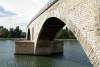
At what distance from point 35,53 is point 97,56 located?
21.3 meters

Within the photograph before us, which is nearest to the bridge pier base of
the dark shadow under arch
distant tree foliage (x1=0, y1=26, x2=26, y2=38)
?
the dark shadow under arch

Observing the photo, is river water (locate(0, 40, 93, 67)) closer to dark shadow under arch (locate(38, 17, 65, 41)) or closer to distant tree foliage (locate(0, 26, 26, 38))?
dark shadow under arch (locate(38, 17, 65, 41))

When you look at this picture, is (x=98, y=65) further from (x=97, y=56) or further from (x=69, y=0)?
(x=69, y=0)

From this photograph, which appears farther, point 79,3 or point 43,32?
point 43,32

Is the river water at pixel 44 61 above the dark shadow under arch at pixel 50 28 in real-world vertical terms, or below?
below

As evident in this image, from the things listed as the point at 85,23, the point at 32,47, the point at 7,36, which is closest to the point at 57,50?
the point at 32,47

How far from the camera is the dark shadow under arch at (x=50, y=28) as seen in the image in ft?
82.4

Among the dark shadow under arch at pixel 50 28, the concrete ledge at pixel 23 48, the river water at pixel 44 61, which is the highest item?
the dark shadow under arch at pixel 50 28

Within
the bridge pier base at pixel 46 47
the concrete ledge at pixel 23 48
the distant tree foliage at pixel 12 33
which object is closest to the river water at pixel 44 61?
the concrete ledge at pixel 23 48

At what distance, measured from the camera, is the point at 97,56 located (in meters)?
9.07

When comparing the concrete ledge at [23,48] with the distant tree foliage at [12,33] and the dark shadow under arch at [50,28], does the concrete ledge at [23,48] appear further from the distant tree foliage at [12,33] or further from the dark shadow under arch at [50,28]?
the distant tree foliage at [12,33]

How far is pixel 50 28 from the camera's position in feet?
89.6

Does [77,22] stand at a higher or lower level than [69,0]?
lower

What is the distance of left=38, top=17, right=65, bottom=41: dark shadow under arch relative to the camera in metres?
25.1
